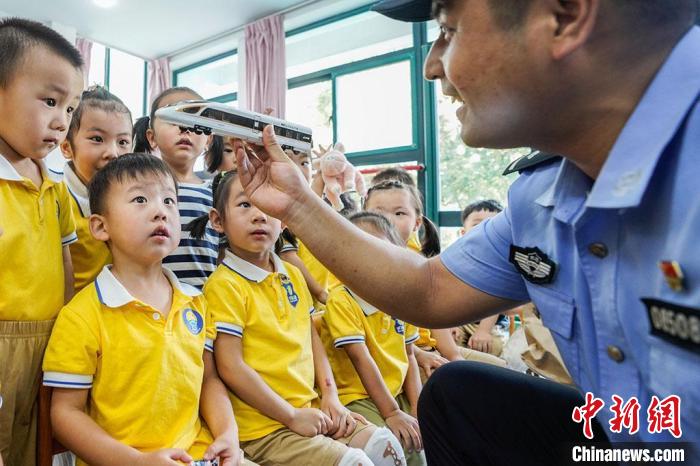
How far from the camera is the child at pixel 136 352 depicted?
34.8 inches

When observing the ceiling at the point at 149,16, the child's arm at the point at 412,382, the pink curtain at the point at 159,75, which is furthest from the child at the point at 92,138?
the pink curtain at the point at 159,75

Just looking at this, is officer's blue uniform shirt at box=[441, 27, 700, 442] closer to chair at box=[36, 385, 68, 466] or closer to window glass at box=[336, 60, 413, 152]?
chair at box=[36, 385, 68, 466]

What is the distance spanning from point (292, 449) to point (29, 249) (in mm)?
711

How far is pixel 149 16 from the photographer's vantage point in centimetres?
446

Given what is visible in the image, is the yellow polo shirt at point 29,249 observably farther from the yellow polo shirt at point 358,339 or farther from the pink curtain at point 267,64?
the pink curtain at point 267,64

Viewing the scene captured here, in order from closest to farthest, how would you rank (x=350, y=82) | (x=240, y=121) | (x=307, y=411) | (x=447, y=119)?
(x=240, y=121)
(x=307, y=411)
(x=447, y=119)
(x=350, y=82)

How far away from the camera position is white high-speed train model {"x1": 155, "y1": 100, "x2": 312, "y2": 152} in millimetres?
824

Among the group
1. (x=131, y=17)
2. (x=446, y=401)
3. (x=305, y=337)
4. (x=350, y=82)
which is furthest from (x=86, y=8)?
(x=446, y=401)

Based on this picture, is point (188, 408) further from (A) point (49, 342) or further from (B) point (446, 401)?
(B) point (446, 401)

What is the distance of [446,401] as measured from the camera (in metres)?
0.93

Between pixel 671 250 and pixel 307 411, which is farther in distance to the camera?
pixel 307 411

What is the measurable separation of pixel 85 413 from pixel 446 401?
703 millimetres

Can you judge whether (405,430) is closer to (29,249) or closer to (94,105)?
(29,249)

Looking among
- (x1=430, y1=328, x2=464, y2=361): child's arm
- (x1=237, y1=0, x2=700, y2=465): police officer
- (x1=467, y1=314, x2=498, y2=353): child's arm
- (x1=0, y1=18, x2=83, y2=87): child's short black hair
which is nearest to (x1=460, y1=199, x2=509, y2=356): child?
(x1=467, y1=314, x2=498, y2=353): child's arm
